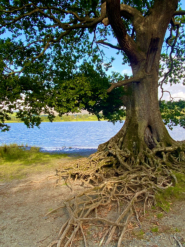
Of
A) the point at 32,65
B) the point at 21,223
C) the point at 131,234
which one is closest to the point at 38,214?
the point at 21,223

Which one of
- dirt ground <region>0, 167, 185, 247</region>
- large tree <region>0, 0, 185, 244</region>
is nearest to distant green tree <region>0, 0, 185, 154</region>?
large tree <region>0, 0, 185, 244</region>

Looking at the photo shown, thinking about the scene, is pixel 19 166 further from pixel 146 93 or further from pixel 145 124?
pixel 146 93

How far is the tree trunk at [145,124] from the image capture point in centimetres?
770

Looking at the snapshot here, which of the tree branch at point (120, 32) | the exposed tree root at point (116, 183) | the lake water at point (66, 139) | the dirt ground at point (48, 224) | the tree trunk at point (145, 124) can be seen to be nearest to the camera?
the dirt ground at point (48, 224)

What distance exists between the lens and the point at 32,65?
8.04 meters

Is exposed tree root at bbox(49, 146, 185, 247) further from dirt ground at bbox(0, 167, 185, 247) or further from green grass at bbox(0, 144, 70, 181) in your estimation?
green grass at bbox(0, 144, 70, 181)

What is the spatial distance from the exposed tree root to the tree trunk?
1.46 ft

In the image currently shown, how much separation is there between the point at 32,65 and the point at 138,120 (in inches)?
206

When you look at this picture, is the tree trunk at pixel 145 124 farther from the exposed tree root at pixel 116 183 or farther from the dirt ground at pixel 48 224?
the dirt ground at pixel 48 224

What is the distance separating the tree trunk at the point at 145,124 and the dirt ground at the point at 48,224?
319cm

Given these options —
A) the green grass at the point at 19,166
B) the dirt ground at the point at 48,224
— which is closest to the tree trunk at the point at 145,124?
the dirt ground at the point at 48,224

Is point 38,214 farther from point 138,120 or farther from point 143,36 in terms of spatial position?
point 143,36

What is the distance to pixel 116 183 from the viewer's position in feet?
17.7

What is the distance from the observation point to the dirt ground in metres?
3.22
